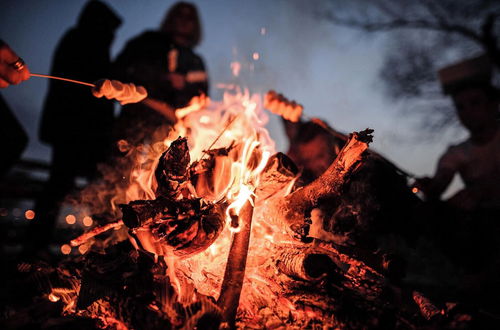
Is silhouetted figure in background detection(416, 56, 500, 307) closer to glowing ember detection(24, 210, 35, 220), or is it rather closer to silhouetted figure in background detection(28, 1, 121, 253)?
silhouetted figure in background detection(28, 1, 121, 253)

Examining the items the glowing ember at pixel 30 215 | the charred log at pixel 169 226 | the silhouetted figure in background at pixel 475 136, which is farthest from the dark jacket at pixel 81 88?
the silhouetted figure in background at pixel 475 136

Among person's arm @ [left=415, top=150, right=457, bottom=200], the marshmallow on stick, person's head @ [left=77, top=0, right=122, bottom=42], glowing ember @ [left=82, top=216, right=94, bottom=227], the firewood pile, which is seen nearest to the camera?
the firewood pile

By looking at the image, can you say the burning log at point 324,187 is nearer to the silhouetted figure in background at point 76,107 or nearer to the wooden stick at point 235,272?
the wooden stick at point 235,272

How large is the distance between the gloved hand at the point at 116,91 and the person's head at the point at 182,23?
3527mm

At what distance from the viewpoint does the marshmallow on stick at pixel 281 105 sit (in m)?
3.72

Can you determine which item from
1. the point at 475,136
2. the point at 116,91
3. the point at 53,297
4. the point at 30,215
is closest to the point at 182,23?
the point at 116,91

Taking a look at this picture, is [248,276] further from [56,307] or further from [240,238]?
[56,307]

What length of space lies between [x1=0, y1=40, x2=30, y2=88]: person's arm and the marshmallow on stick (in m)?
2.46

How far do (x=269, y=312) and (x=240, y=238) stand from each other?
59 centimetres

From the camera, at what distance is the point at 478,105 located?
5070 mm

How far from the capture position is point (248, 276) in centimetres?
253

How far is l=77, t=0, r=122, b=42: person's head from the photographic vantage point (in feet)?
18.1

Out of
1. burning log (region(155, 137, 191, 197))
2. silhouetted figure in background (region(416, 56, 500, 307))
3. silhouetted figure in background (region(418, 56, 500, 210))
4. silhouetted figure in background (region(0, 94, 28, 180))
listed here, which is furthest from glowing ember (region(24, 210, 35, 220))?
silhouetted figure in background (region(418, 56, 500, 210))

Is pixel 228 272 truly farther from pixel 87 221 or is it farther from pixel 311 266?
pixel 87 221
